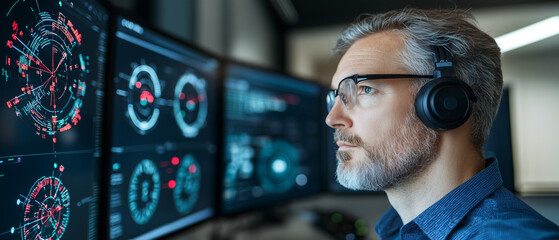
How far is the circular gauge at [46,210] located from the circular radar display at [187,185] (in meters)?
0.36

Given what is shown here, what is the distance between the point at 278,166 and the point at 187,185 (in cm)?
48

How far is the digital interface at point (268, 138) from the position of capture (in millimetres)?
→ 1208

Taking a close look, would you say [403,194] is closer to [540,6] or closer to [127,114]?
[127,114]

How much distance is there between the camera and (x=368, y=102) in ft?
2.56

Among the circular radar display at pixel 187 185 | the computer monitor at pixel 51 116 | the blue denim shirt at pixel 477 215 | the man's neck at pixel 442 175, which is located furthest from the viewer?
the circular radar display at pixel 187 185

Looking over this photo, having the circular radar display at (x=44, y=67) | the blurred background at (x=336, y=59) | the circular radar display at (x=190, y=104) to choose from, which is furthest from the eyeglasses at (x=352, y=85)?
the blurred background at (x=336, y=59)

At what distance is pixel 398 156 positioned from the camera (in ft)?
2.44

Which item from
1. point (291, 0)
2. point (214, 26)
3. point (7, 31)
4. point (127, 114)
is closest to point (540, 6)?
point (291, 0)

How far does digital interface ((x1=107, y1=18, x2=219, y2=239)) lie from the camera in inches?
29.5

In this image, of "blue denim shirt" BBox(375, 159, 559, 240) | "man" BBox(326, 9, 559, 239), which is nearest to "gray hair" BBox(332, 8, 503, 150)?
"man" BBox(326, 9, 559, 239)

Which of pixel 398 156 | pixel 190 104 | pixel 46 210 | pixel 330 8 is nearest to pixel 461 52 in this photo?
pixel 398 156

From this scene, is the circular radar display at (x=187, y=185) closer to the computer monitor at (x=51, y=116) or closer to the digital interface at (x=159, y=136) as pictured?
the digital interface at (x=159, y=136)

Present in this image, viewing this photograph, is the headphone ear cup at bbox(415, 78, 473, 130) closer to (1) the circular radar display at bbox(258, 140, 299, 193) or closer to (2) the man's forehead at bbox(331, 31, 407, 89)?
(2) the man's forehead at bbox(331, 31, 407, 89)

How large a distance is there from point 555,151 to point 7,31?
2300 millimetres
